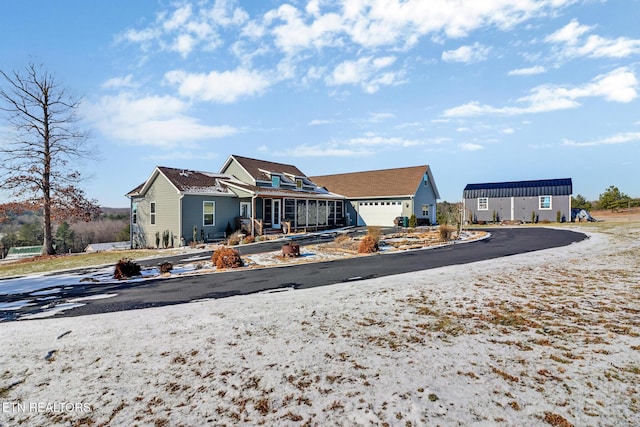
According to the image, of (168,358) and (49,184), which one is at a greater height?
(49,184)

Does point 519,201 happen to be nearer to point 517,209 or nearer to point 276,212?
point 517,209

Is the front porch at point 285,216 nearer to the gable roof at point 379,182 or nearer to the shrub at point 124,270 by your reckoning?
the gable roof at point 379,182

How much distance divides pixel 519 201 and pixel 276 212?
26167 millimetres

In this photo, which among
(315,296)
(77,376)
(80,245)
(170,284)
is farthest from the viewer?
(80,245)

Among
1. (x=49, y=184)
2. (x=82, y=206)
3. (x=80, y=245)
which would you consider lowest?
(x=80, y=245)

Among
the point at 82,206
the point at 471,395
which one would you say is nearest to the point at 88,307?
the point at 471,395

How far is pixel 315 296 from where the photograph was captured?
6.54 meters

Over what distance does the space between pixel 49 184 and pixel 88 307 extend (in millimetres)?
21597

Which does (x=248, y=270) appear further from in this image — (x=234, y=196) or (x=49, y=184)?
(x=49, y=184)

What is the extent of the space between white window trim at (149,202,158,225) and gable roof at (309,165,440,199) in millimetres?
18072

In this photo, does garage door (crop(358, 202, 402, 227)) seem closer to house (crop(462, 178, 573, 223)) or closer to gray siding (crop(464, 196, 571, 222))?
house (crop(462, 178, 573, 223))

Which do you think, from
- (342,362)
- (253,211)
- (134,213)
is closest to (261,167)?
(253,211)

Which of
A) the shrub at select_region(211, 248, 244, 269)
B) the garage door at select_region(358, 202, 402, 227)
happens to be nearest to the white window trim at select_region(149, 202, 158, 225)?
the shrub at select_region(211, 248, 244, 269)

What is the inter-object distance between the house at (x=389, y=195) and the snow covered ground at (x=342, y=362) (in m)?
23.9
